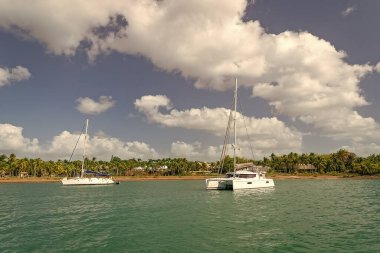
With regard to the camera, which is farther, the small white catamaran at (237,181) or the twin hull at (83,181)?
the twin hull at (83,181)

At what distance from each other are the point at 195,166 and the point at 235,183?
12661 centimetres

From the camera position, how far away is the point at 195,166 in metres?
196

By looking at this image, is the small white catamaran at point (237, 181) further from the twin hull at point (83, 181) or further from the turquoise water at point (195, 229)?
the twin hull at point (83, 181)

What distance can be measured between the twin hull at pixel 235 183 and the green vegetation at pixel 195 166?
10254cm

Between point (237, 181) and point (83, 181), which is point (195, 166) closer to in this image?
point (83, 181)

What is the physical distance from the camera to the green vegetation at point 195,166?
164125mm

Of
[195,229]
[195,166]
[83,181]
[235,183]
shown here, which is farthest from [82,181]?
[195,166]

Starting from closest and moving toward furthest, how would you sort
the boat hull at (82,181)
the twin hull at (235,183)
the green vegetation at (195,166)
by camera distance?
the twin hull at (235,183) → the boat hull at (82,181) → the green vegetation at (195,166)

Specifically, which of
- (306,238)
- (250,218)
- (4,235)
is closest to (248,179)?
(250,218)

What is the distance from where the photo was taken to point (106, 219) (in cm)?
3681

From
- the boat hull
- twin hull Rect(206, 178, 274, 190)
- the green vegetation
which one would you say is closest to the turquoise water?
twin hull Rect(206, 178, 274, 190)

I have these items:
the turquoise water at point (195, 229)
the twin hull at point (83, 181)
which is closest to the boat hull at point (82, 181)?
the twin hull at point (83, 181)

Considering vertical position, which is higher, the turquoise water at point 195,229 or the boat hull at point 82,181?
the boat hull at point 82,181

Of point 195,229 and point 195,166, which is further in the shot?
point 195,166
